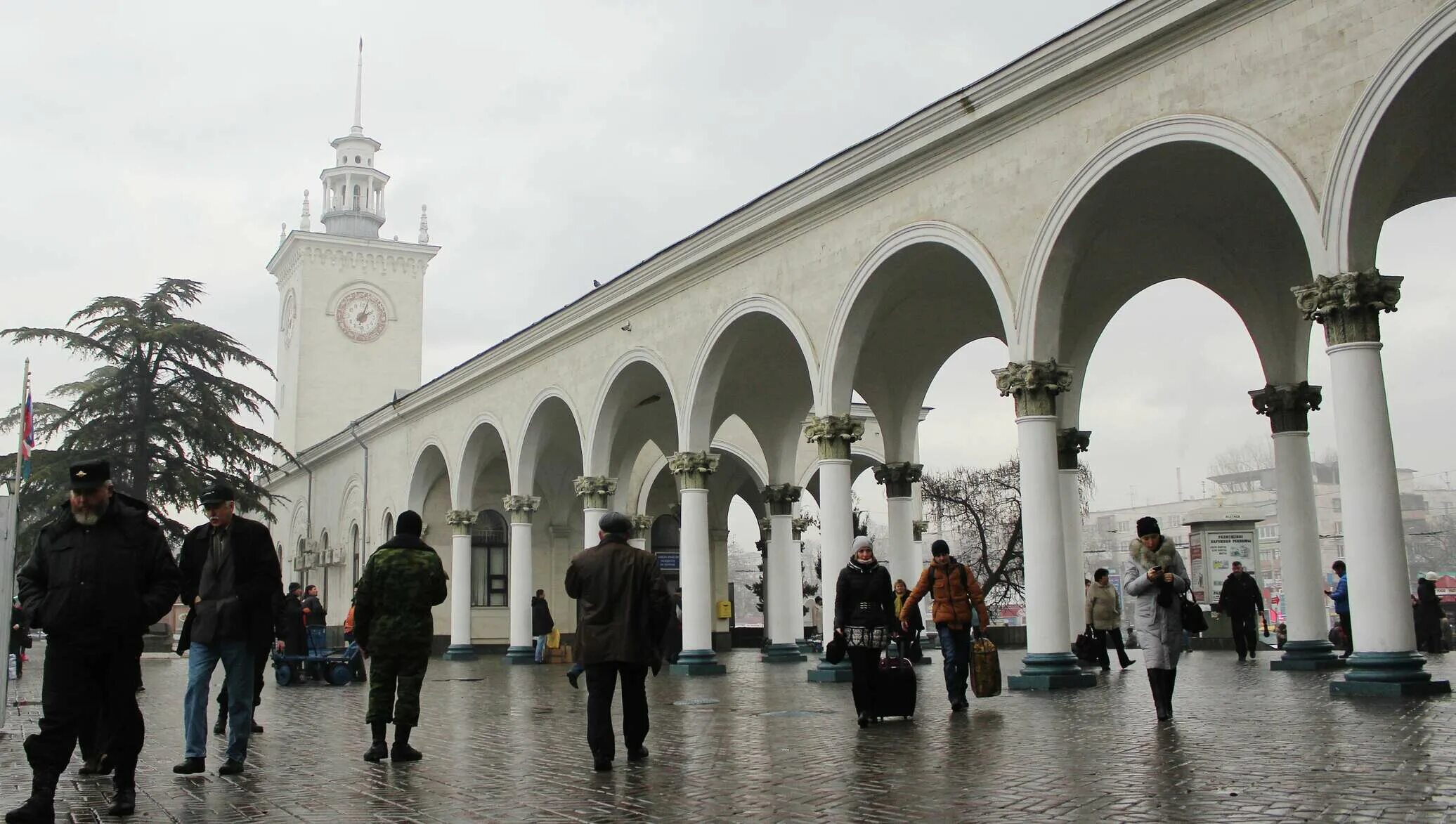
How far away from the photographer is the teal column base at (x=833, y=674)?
1748 cm

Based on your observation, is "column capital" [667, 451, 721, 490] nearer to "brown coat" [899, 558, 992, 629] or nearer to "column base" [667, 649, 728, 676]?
"column base" [667, 649, 728, 676]

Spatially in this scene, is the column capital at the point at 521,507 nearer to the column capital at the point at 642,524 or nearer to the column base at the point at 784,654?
the column capital at the point at 642,524

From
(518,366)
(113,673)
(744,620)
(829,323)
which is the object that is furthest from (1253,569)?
(744,620)

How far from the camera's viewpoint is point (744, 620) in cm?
8019

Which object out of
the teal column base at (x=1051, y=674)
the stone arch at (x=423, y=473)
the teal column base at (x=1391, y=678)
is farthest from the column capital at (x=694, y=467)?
the stone arch at (x=423, y=473)

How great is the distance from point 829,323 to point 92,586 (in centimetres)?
1299

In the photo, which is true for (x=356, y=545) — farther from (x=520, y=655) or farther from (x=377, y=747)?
(x=377, y=747)

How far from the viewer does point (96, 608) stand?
21.6ft

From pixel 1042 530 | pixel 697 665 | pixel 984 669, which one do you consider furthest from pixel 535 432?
pixel 984 669

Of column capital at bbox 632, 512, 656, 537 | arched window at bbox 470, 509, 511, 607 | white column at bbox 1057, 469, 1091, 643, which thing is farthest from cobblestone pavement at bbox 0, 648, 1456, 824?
arched window at bbox 470, 509, 511, 607

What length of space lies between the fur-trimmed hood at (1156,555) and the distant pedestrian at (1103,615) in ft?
24.4

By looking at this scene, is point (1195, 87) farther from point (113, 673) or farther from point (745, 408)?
point (745, 408)

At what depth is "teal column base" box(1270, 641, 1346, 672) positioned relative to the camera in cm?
1644

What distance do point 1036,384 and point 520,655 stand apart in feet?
53.8
